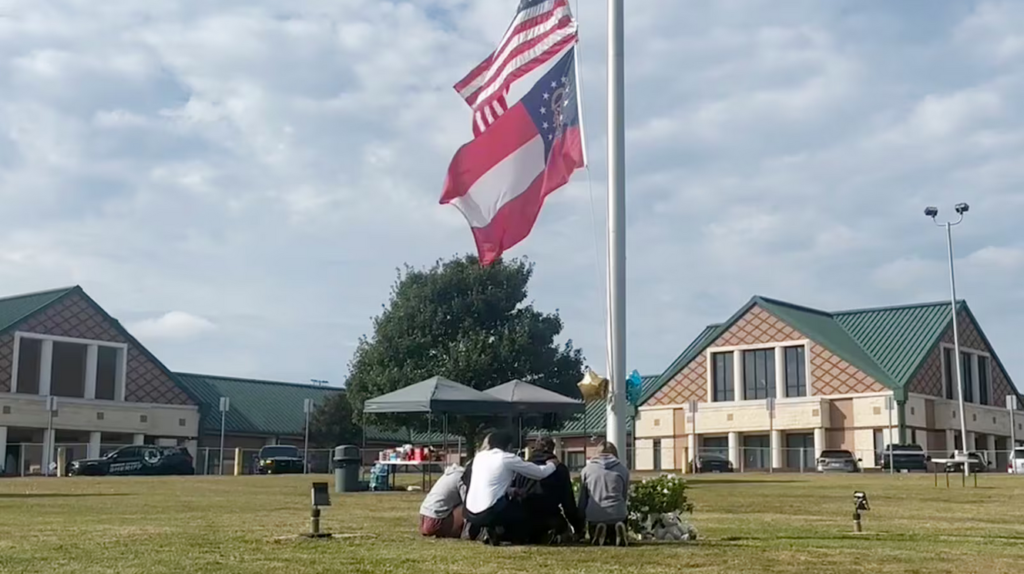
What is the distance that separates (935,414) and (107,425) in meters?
41.0

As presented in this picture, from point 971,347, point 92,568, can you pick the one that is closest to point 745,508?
point 92,568

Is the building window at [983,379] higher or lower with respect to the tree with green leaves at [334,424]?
higher

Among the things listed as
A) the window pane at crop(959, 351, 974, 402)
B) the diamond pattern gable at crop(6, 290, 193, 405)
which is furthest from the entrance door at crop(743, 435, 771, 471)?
the diamond pattern gable at crop(6, 290, 193, 405)

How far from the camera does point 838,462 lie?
55656 millimetres

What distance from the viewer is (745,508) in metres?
21.9

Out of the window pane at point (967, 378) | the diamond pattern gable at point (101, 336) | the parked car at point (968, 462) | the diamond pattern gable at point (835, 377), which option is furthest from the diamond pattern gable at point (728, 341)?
the diamond pattern gable at point (101, 336)

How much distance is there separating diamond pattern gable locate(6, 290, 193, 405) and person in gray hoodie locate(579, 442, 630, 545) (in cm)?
5249

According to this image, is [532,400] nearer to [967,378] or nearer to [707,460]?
[707,460]

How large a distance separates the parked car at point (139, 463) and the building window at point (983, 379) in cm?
4215

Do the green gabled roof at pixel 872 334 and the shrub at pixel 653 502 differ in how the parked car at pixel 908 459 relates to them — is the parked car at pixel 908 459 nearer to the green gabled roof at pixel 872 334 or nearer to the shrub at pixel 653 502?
the green gabled roof at pixel 872 334

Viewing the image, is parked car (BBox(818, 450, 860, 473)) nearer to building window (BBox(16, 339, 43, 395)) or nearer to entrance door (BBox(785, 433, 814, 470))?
entrance door (BBox(785, 433, 814, 470))

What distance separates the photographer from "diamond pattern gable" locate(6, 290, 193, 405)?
6150 centimetres

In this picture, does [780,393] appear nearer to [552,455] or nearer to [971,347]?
[971,347]

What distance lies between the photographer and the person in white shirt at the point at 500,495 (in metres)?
12.9
